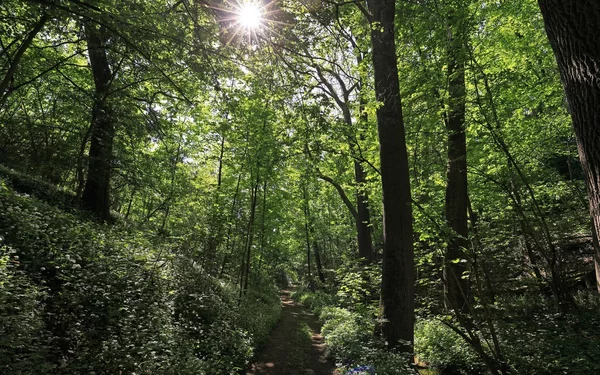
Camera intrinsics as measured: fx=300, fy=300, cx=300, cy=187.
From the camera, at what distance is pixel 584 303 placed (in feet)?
23.5

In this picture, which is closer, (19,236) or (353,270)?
Answer: (19,236)

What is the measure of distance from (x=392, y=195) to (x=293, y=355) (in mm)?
5326

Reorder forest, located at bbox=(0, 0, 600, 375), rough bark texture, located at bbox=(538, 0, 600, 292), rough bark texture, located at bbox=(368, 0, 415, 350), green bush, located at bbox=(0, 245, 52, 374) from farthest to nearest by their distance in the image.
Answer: rough bark texture, located at bbox=(368, 0, 415, 350)
forest, located at bbox=(0, 0, 600, 375)
green bush, located at bbox=(0, 245, 52, 374)
rough bark texture, located at bbox=(538, 0, 600, 292)

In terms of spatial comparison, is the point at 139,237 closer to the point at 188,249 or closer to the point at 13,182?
the point at 188,249

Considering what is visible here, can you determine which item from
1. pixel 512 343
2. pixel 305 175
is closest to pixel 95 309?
pixel 512 343

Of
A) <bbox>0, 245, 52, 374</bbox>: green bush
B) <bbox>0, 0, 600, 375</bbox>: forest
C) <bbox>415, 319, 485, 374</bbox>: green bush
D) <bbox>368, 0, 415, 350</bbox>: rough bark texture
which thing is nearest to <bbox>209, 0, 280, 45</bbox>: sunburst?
<bbox>0, 0, 600, 375</bbox>: forest

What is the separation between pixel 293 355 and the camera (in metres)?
8.10

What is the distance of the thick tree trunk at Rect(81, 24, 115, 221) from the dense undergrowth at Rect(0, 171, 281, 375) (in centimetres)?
145

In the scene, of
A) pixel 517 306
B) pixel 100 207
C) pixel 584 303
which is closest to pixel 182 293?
pixel 100 207

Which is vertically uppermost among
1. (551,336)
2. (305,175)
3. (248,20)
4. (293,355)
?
(248,20)

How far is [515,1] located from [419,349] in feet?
32.4

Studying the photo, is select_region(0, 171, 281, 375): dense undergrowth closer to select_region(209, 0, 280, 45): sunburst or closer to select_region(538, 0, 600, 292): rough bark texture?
select_region(209, 0, 280, 45): sunburst

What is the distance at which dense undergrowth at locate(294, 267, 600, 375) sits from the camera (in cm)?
469

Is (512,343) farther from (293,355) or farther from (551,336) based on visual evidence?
(293,355)
